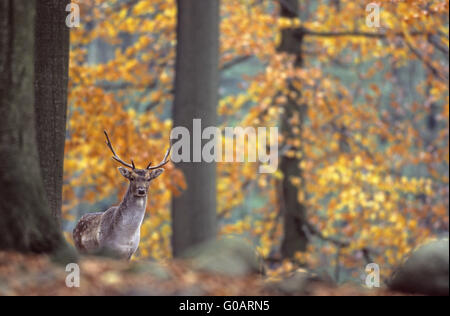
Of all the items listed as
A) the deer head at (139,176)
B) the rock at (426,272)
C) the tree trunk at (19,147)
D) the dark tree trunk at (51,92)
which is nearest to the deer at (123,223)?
the deer head at (139,176)

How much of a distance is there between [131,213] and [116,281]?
4.08 feet

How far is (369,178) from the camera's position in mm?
19766

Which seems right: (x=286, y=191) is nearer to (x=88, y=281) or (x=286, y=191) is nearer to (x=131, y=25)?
(x=131, y=25)

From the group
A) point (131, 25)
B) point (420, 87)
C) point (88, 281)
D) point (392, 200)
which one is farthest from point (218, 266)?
point (420, 87)

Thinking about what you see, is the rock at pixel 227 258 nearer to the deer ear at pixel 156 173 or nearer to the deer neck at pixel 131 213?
the deer neck at pixel 131 213

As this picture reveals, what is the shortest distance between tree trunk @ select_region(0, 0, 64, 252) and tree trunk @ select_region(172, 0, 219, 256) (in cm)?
581

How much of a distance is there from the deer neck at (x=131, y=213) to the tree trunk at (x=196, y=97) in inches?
196

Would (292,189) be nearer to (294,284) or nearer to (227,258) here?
(227,258)

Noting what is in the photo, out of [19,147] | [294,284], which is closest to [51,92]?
[19,147]

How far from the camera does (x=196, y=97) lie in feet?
39.7

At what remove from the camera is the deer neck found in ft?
23.3

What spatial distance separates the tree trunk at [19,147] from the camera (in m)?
6.11

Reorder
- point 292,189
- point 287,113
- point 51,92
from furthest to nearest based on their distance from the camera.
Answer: point 287,113, point 292,189, point 51,92
